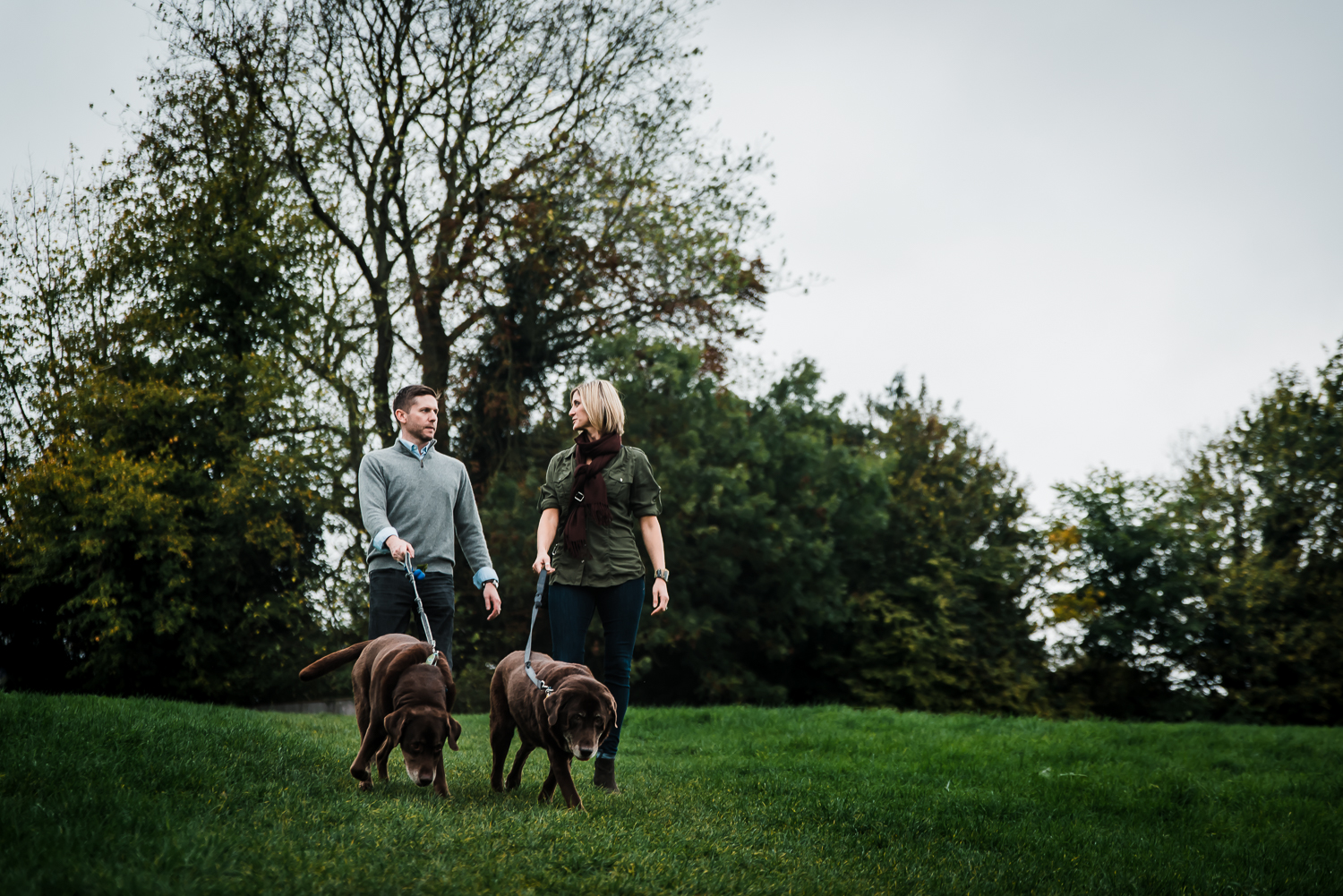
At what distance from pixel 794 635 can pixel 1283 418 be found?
1692 centimetres

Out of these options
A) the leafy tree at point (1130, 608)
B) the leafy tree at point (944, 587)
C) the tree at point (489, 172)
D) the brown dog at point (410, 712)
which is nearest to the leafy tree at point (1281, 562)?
the leafy tree at point (1130, 608)

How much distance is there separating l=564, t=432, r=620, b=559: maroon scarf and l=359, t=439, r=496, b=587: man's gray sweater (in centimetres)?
47

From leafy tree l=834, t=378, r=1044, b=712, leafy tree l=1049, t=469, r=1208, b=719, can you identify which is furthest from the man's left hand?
leafy tree l=1049, t=469, r=1208, b=719

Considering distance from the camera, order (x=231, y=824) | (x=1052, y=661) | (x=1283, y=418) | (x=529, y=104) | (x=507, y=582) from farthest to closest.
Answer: (x=1283, y=418)
(x=1052, y=661)
(x=529, y=104)
(x=507, y=582)
(x=231, y=824)

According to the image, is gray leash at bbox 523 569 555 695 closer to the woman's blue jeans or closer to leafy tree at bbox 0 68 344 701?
the woman's blue jeans

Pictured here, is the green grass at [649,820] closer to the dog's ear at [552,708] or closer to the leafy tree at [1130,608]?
the dog's ear at [552,708]

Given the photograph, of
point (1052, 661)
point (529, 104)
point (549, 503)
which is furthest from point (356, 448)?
point (1052, 661)

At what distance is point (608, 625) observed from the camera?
500cm

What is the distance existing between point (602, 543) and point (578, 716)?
44.7 inches

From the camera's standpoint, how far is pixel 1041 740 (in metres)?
8.97

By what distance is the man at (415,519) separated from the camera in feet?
15.4

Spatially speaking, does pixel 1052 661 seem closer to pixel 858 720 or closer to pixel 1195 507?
pixel 1195 507

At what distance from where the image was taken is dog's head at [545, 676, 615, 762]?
400 centimetres

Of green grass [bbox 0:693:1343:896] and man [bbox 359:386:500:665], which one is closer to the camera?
green grass [bbox 0:693:1343:896]
